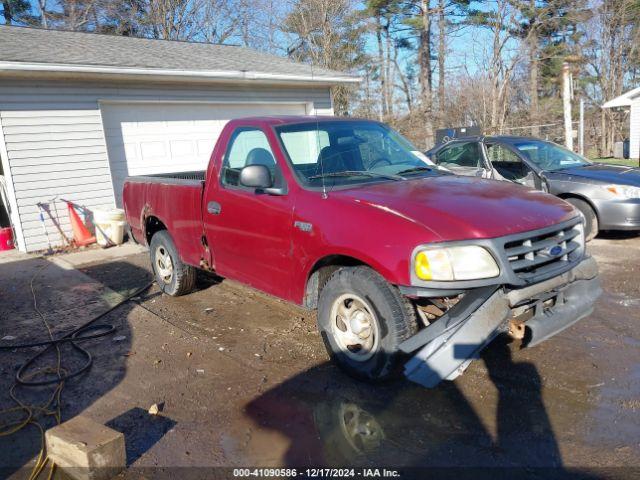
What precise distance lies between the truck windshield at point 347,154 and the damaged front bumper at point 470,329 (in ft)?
4.56

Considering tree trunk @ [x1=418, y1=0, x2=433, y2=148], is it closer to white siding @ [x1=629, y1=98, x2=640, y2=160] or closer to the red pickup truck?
white siding @ [x1=629, y1=98, x2=640, y2=160]

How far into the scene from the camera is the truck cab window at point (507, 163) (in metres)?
8.39

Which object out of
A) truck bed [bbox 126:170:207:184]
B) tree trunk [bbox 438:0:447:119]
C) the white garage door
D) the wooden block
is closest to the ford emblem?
the wooden block

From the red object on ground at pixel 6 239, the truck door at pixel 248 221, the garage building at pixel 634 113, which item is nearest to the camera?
the truck door at pixel 248 221

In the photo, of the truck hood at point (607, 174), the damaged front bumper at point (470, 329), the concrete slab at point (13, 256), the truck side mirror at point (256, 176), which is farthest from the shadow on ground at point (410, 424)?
the concrete slab at point (13, 256)

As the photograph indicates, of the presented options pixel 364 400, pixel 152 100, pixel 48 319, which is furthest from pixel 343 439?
pixel 152 100

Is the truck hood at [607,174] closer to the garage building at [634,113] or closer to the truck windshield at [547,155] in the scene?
the truck windshield at [547,155]

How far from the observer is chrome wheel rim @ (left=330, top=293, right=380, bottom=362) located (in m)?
3.64

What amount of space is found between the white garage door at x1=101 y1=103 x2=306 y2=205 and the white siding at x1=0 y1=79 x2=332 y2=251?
0.29 metres

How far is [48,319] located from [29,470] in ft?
10.1

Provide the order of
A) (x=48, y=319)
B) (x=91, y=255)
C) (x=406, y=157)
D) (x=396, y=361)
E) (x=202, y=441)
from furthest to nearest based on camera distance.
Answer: (x=91, y=255)
(x=48, y=319)
(x=406, y=157)
(x=396, y=361)
(x=202, y=441)

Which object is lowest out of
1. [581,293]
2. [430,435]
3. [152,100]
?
[430,435]

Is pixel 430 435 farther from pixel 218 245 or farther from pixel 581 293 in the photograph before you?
pixel 218 245

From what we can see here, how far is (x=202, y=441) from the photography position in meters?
3.27
